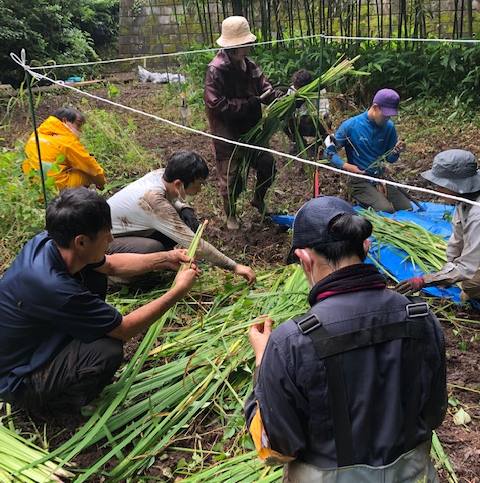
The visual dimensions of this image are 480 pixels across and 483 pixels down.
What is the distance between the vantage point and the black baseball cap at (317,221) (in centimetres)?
125

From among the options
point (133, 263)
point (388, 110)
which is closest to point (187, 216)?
point (133, 263)

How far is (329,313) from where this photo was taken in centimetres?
121

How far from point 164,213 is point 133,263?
445mm

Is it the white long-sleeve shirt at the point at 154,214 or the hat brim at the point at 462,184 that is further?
the white long-sleeve shirt at the point at 154,214

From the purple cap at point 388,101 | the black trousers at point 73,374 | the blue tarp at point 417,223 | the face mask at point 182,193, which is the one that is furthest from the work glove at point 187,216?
the purple cap at point 388,101

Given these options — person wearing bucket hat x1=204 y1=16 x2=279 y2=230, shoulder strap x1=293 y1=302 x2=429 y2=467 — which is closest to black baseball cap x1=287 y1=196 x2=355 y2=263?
shoulder strap x1=293 y1=302 x2=429 y2=467

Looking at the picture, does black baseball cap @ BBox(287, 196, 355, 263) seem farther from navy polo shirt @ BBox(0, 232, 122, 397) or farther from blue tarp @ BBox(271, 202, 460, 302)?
blue tarp @ BBox(271, 202, 460, 302)

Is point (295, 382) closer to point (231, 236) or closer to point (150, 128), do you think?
point (231, 236)

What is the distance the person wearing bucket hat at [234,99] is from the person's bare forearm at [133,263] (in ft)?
4.52

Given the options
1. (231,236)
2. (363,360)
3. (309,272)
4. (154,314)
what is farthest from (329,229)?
(231,236)

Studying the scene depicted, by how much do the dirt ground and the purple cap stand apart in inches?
28.7

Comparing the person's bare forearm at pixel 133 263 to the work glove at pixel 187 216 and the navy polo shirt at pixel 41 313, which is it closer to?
the navy polo shirt at pixel 41 313

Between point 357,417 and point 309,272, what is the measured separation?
1.13 feet

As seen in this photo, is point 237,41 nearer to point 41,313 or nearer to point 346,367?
point 41,313
